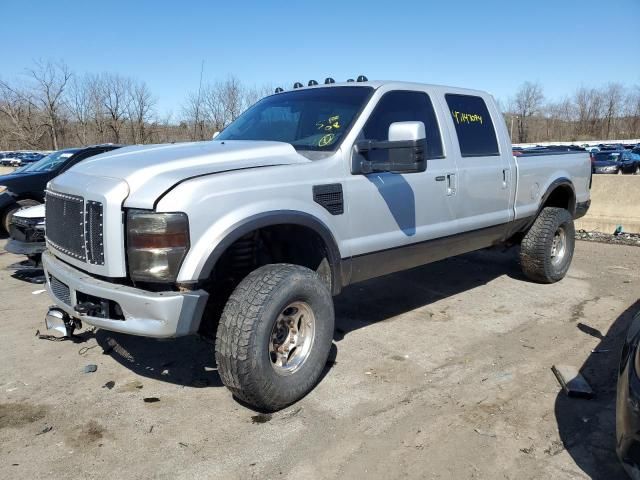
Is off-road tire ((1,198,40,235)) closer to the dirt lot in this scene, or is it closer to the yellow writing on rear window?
the dirt lot

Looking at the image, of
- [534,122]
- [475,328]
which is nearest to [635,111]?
[534,122]

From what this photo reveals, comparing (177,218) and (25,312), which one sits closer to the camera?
(177,218)

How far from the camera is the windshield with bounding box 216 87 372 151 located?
12.5 ft

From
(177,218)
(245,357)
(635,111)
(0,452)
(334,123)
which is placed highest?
(635,111)

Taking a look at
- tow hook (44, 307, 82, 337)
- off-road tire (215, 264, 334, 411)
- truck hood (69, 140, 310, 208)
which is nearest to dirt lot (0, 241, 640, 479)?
off-road tire (215, 264, 334, 411)

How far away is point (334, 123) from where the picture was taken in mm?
3879

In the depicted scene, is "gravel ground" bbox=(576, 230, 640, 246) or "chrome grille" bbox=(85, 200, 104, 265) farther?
"gravel ground" bbox=(576, 230, 640, 246)

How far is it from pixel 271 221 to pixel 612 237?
7828mm

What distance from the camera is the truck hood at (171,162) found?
2826 mm

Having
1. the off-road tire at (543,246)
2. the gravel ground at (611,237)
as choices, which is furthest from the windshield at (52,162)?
the gravel ground at (611,237)

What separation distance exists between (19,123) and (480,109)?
65430 mm

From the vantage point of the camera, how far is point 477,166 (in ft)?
15.6

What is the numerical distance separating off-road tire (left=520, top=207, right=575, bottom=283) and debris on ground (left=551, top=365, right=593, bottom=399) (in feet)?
7.11

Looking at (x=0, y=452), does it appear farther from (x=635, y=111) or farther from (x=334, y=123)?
(x=635, y=111)
